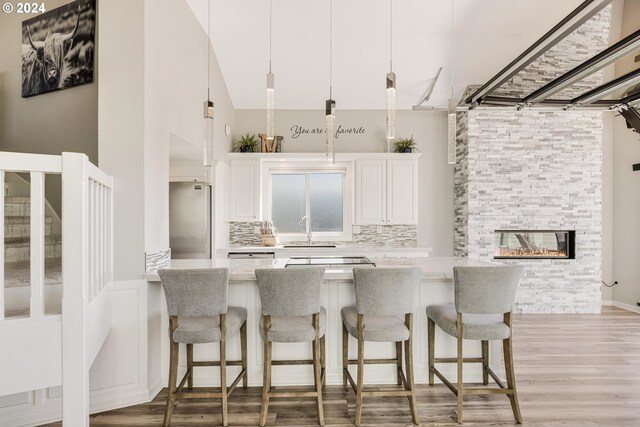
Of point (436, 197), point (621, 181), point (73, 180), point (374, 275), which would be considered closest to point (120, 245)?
point (73, 180)

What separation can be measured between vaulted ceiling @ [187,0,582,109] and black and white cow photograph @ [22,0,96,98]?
125 centimetres

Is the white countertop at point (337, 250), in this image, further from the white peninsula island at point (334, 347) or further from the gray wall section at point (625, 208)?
the gray wall section at point (625, 208)

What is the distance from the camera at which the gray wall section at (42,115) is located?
10.6 feet

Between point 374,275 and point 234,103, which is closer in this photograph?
point 374,275

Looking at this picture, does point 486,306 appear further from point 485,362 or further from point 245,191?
point 245,191

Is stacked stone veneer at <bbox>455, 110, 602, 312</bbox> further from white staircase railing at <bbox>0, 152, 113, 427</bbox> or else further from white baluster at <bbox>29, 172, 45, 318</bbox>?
white baluster at <bbox>29, 172, 45, 318</bbox>

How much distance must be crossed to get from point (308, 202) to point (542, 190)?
11.6 ft

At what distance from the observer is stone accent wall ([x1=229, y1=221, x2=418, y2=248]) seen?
5.75 metres

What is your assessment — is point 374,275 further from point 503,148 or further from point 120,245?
point 503,148

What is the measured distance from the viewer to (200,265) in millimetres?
3211

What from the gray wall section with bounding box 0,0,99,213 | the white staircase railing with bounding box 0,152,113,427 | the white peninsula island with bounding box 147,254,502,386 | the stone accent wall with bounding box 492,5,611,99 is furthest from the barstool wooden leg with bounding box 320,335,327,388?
the stone accent wall with bounding box 492,5,611,99

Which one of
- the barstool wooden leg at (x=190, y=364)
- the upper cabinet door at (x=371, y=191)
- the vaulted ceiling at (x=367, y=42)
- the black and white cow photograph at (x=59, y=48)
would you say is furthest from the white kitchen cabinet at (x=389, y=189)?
the black and white cow photograph at (x=59, y=48)

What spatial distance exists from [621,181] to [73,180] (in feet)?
22.8

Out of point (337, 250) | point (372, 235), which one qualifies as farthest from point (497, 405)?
point (372, 235)
